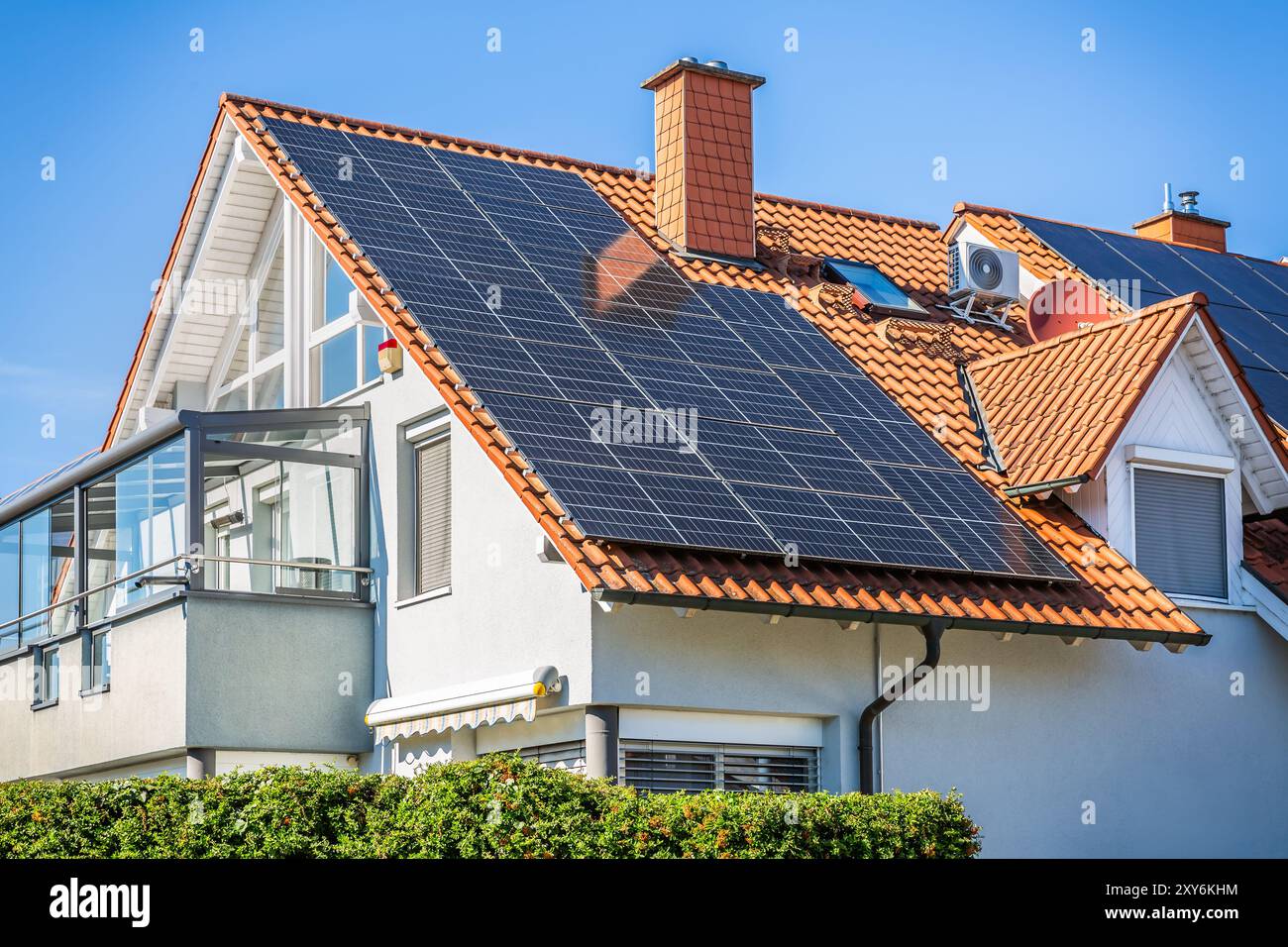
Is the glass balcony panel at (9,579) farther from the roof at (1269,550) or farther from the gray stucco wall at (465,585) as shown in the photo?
the roof at (1269,550)

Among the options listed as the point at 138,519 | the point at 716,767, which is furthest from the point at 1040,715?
the point at 138,519

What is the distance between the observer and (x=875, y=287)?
24812 mm

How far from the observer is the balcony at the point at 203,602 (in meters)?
19.1

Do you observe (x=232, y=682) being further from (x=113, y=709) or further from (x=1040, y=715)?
(x=1040, y=715)

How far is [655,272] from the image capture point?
22.7m

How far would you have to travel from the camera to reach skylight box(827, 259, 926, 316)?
24203mm

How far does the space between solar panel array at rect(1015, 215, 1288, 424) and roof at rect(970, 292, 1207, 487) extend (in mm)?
2873

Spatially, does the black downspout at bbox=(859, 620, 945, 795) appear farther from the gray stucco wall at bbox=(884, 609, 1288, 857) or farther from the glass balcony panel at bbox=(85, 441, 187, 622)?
the glass balcony panel at bbox=(85, 441, 187, 622)

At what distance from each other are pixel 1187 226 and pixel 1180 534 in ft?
40.9

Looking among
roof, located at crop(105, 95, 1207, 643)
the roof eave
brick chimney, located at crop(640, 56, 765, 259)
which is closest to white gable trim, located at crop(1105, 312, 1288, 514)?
roof, located at crop(105, 95, 1207, 643)

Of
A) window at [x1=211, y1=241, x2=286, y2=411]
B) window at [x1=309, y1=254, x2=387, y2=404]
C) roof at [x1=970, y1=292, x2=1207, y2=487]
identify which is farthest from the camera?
window at [x1=211, y1=241, x2=286, y2=411]

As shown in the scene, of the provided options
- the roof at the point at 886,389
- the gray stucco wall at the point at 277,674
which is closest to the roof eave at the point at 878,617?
the roof at the point at 886,389
